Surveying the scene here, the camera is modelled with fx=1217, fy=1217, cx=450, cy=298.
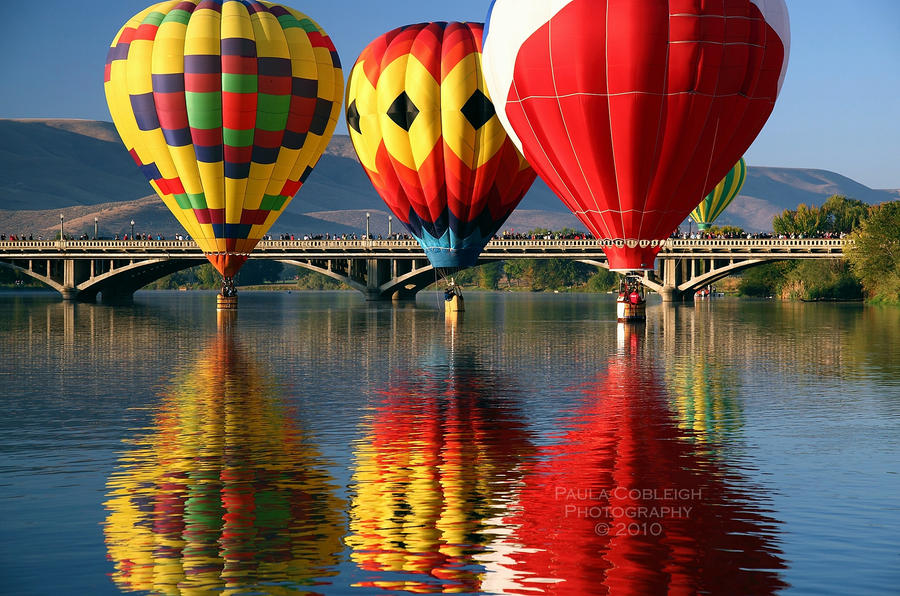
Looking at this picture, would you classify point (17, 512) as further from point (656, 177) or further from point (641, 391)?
point (656, 177)

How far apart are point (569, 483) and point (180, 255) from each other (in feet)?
343

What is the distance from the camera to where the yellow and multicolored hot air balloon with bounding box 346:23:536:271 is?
66250 mm

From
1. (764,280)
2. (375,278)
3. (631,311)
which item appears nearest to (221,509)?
(631,311)

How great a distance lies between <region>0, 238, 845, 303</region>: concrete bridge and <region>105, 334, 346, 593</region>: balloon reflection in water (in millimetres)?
90024

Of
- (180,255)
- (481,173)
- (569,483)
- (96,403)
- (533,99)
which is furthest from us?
(180,255)

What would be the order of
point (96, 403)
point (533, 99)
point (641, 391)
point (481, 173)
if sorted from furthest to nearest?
point (481, 173)
point (533, 99)
point (641, 391)
point (96, 403)

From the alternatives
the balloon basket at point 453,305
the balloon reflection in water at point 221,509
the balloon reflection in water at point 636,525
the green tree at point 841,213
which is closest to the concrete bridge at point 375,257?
the balloon basket at point 453,305

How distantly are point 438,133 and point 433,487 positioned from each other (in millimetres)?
48914

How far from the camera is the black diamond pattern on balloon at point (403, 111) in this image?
6656 cm

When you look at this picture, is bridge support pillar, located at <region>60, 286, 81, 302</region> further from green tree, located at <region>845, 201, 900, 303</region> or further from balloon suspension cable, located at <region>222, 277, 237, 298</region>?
green tree, located at <region>845, 201, 900, 303</region>

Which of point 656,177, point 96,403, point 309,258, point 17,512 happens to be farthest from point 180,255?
point 17,512

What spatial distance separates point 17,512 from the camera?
56.4 ft

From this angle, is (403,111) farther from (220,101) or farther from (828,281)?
(828,281)

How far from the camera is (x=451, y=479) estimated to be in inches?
772
